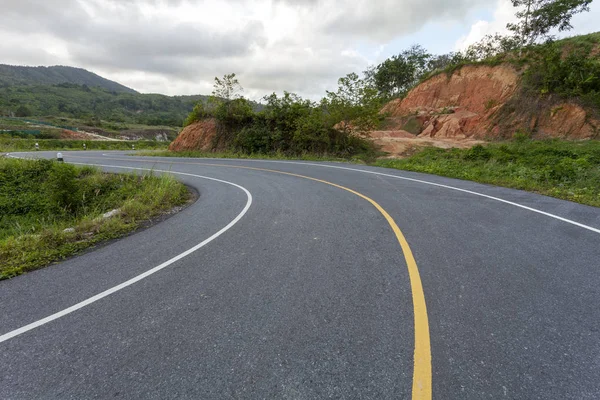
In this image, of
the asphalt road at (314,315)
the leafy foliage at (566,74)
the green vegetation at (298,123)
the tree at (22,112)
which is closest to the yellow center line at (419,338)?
the asphalt road at (314,315)

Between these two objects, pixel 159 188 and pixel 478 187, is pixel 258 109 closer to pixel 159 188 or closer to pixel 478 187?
pixel 159 188

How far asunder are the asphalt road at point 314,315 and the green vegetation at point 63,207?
0.52 metres

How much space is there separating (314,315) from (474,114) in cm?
3171

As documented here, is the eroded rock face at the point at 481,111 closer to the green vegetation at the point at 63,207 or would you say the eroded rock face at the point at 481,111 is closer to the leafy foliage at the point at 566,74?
the leafy foliage at the point at 566,74

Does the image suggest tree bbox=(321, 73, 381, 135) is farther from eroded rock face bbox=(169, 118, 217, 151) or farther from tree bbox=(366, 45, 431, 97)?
tree bbox=(366, 45, 431, 97)

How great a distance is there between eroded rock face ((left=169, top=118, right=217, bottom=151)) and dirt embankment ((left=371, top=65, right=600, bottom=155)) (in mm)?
14415

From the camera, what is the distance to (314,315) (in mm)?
2650

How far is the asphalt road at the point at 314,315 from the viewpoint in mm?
1966

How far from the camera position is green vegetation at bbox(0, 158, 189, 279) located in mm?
4250

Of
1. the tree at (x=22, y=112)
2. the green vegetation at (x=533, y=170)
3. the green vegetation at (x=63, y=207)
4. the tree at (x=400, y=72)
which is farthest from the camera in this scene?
the tree at (x=22, y=112)

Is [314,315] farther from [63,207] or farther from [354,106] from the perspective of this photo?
[354,106]

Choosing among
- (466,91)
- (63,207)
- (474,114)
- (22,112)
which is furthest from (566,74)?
(22,112)

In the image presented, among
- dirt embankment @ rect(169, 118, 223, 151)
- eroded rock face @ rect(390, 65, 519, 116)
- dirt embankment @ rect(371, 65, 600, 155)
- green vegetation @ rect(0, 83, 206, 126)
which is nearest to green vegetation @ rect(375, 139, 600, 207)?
dirt embankment @ rect(371, 65, 600, 155)

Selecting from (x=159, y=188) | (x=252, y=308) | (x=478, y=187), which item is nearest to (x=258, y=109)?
(x=159, y=188)
